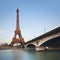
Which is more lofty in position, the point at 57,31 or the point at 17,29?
the point at 17,29

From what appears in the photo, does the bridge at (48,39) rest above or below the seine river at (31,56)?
above

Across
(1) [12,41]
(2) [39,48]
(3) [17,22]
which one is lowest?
(2) [39,48]

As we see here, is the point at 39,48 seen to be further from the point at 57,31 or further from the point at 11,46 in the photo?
the point at 11,46

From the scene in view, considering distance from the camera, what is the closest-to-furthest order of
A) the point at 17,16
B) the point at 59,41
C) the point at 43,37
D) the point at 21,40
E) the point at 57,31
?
the point at 57,31
the point at 43,37
the point at 59,41
the point at 21,40
the point at 17,16

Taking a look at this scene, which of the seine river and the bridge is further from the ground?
the bridge

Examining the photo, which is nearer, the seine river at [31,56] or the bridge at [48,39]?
the seine river at [31,56]

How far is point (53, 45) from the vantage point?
10306cm

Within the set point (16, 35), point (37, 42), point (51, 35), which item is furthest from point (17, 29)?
point (51, 35)

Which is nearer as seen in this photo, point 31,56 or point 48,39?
point 31,56

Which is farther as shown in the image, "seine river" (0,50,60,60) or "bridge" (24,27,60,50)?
"bridge" (24,27,60,50)

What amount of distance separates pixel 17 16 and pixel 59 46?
42.4m

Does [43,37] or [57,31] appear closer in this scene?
[57,31]

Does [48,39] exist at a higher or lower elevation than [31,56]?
higher

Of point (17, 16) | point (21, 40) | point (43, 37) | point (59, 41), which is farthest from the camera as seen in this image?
point (17, 16)
